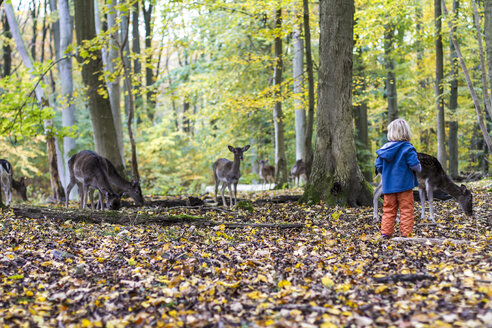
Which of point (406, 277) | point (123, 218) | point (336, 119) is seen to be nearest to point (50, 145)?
point (123, 218)

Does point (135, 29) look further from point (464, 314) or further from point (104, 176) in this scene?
point (464, 314)

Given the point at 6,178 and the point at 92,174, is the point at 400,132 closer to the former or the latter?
the point at 92,174

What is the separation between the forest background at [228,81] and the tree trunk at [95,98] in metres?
0.04

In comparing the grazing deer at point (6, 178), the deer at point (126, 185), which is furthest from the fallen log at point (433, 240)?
the grazing deer at point (6, 178)

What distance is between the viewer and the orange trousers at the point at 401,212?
6.48m

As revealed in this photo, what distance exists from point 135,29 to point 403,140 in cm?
2942

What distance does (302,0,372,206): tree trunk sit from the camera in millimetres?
9391

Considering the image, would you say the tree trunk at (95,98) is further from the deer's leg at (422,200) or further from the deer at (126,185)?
the deer's leg at (422,200)

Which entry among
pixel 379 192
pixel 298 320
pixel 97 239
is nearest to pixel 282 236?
pixel 379 192

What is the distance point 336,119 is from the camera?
945 centimetres

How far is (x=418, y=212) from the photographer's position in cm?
898

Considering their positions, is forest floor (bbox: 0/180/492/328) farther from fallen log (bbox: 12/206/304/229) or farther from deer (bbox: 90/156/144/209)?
deer (bbox: 90/156/144/209)

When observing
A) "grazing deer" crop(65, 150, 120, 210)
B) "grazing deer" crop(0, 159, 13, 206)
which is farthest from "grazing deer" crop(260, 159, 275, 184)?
"grazing deer" crop(65, 150, 120, 210)

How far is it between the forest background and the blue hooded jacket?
19.8 feet
